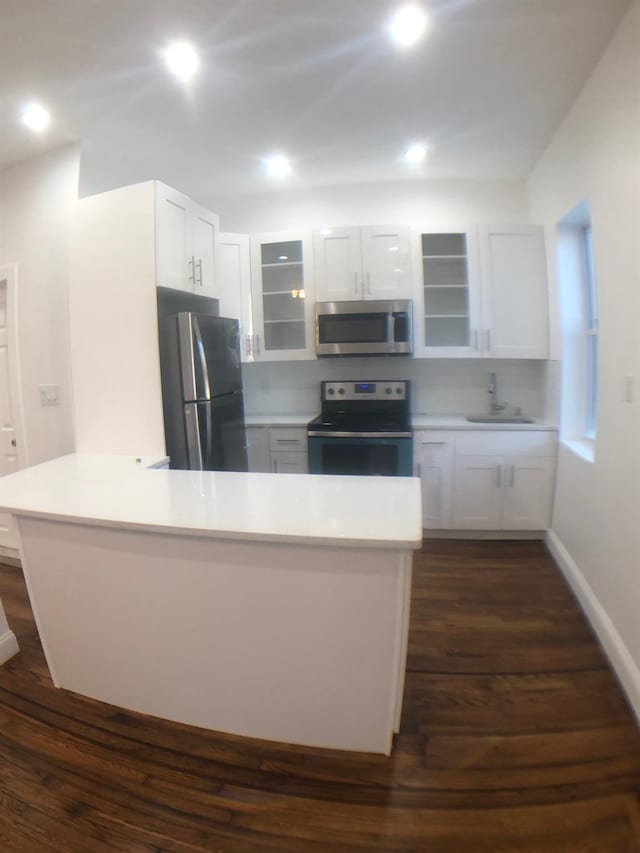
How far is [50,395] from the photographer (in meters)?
2.62

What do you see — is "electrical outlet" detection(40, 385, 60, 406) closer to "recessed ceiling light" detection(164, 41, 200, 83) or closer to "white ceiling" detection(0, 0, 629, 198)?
"white ceiling" detection(0, 0, 629, 198)

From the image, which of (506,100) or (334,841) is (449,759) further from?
(506,100)

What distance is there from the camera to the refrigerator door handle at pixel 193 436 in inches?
84.3

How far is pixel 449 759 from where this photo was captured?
4.44ft

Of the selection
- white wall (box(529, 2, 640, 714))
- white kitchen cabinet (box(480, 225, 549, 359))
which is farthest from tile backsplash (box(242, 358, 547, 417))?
white wall (box(529, 2, 640, 714))

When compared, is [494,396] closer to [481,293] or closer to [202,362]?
[481,293]

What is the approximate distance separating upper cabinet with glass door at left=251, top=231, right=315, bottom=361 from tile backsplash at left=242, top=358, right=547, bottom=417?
37cm

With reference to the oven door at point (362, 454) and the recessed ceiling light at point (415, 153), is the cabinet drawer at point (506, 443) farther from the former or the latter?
the recessed ceiling light at point (415, 153)

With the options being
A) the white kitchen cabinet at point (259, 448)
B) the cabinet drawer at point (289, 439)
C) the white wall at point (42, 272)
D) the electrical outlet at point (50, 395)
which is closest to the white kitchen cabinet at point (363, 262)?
the cabinet drawer at point (289, 439)

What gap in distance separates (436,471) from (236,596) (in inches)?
79.3

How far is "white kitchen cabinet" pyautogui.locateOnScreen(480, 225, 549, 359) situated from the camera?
2848 mm

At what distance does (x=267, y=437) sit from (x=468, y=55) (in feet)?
8.24

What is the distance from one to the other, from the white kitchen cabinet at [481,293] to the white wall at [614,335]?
1.83 ft

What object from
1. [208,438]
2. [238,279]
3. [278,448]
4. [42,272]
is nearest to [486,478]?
[278,448]
